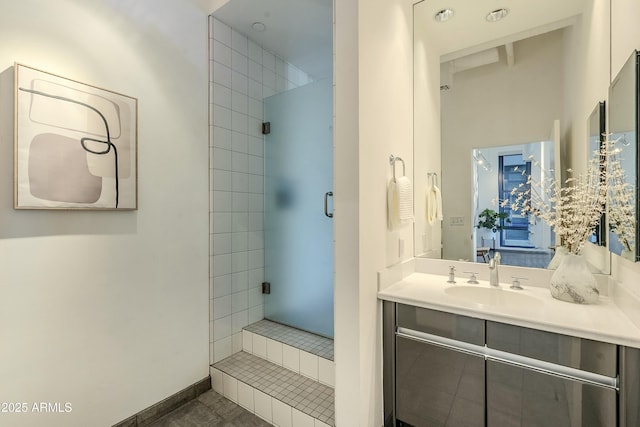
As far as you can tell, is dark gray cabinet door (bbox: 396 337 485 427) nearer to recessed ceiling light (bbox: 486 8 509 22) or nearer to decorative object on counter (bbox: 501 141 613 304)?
decorative object on counter (bbox: 501 141 613 304)

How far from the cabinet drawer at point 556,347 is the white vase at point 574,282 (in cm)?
34

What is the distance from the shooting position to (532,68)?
1.73 m

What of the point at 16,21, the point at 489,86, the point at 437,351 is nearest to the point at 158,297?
the point at 16,21

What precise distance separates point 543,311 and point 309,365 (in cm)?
138

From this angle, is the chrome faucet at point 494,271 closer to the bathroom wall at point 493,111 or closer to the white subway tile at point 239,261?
the bathroom wall at point 493,111

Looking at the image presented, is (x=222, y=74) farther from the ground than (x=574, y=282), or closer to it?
farther from the ground

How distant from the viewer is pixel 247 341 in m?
2.30

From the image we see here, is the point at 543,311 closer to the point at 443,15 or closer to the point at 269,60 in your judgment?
the point at 443,15

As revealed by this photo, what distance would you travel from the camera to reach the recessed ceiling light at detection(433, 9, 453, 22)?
1.94 m

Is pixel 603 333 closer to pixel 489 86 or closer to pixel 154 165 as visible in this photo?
pixel 489 86

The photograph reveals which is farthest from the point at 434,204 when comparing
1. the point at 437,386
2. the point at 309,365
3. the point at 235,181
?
the point at 235,181

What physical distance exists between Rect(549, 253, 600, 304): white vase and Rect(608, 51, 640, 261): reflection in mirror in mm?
143

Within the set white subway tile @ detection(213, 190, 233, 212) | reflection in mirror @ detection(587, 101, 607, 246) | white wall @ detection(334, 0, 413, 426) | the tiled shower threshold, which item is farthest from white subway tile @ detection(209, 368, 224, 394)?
reflection in mirror @ detection(587, 101, 607, 246)

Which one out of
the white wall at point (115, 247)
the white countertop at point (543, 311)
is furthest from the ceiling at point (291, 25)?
the white countertop at point (543, 311)
